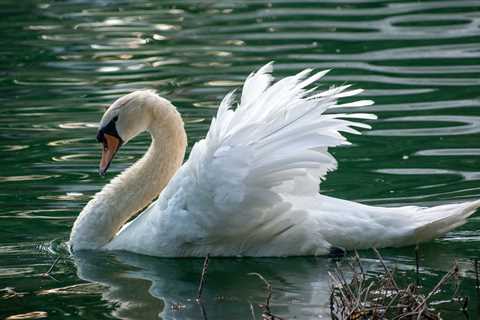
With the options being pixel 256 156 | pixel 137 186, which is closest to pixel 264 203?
pixel 256 156

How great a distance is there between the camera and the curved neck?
10039 millimetres

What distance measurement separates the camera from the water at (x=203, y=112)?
8.77 m

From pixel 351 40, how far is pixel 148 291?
32.2 ft

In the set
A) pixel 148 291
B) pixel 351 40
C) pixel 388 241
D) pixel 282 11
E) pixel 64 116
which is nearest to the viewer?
pixel 148 291

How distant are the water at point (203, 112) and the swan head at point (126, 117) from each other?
0.84 m

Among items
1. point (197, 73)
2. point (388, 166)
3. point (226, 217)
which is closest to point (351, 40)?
point (197, 73)

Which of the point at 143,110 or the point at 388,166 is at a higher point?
the point at 143,110

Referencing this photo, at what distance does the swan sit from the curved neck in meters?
0.01

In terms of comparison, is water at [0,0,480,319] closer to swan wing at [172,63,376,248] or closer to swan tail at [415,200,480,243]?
swan tail at [415,200,480,243]

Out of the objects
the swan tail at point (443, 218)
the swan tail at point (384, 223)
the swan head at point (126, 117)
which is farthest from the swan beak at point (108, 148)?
the swan tail at point (443, 218)

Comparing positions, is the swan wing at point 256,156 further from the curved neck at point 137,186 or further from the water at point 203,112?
the curved neck at point 137,186

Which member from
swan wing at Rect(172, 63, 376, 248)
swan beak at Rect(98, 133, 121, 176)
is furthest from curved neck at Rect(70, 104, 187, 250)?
swan wing at Rect(172, 63, 376, 248)

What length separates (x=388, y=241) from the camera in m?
9.31

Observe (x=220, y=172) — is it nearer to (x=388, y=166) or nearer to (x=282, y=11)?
(x=388, y=166)
